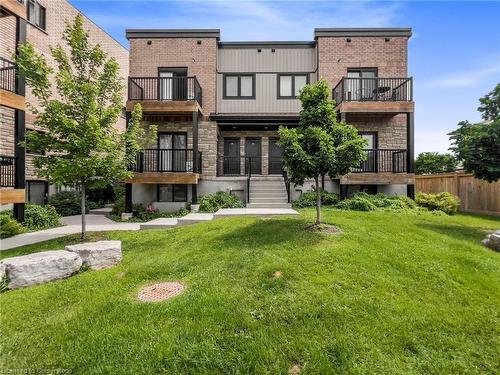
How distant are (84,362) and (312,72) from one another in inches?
591

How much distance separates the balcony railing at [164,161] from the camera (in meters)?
11.8

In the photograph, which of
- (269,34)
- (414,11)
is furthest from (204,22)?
(414,11)

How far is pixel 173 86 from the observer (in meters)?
13.3

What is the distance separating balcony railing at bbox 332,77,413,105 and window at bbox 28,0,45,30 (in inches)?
616

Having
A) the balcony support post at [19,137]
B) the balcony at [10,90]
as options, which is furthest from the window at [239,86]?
the balcony at [10,90]

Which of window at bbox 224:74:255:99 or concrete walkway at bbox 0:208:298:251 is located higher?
window at bbox 224:74:255:99

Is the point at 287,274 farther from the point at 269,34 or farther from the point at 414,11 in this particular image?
the point at 269,34

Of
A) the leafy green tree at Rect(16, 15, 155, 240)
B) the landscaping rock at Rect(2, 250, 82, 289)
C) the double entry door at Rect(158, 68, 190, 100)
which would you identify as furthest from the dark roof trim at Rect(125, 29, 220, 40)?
the landscaping rock at Rect(2, 250, 82, 289)

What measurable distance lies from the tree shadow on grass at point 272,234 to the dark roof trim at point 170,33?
434 inches

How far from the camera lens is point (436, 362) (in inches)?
109

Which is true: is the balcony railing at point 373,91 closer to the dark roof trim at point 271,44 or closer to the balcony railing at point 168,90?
the dark roof trim at point 271,44

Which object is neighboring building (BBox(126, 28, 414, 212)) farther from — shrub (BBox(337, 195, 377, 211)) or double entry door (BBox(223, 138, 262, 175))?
shrub (BBox(337, 195, 377, 211))

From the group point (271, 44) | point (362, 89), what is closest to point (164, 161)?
point (271, 44)

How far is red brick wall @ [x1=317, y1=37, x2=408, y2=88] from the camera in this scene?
45.3 feet
